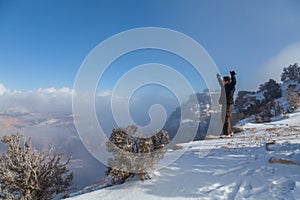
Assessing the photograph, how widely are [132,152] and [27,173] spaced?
2156mm

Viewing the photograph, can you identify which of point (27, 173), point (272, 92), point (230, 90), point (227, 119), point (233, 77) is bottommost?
point (27, 173)

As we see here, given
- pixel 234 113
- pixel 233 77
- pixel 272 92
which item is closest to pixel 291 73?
pixel 272 92

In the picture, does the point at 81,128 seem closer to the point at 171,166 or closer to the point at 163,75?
the point at 171,166

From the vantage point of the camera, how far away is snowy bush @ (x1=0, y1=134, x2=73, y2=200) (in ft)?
13.4

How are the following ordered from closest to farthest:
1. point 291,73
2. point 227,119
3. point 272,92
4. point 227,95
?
point 227,95 < point 227,119 < point 272,92 < point 291,73

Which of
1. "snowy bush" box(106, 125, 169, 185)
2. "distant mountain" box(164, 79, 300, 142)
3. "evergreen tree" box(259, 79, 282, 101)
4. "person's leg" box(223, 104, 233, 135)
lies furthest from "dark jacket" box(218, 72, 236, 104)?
"evergreen tree" box(259, 79, 282, 101)

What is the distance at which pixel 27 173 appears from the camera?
13.6 ft

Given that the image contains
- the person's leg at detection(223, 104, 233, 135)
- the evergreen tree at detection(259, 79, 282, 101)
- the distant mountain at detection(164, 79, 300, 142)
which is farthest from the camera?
the evergreen tree at detection(259, 79, 282, 101)

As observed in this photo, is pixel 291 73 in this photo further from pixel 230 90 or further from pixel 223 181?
pixel 223 181

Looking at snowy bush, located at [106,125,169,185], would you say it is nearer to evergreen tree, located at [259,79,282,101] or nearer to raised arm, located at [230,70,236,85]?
raised arm, located at [230,70,236,85]

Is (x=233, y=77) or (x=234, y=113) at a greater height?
(x=233, y=77)

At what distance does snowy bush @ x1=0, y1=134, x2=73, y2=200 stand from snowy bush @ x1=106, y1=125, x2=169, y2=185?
4.53ft

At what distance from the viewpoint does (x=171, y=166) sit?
191 inches

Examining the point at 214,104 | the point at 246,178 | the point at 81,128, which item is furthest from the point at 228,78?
the point at 214,104
